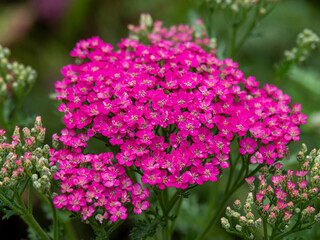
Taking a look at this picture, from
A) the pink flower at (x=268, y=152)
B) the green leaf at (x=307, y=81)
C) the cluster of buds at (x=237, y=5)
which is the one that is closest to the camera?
the pink flower at (x=268, y=152)

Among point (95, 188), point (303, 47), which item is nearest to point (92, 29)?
point (303, 47)

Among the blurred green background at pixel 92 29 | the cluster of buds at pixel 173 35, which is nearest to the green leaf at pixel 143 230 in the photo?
the cluster of buds at pixel 173 35

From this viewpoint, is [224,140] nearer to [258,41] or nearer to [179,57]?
[179,57]

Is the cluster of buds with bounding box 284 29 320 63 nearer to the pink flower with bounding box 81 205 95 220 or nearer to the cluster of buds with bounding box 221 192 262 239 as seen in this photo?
the cluster of buds with bounding box 221 192 262 239

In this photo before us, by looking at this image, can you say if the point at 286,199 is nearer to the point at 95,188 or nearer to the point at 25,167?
the point at 95,188

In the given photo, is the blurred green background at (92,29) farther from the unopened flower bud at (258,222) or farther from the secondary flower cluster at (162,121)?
the unopened flower bud at (258,222)

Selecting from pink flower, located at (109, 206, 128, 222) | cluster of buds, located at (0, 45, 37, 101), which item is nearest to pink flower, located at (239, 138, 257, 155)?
pink flower, located at (109, 206, 128, 222)
